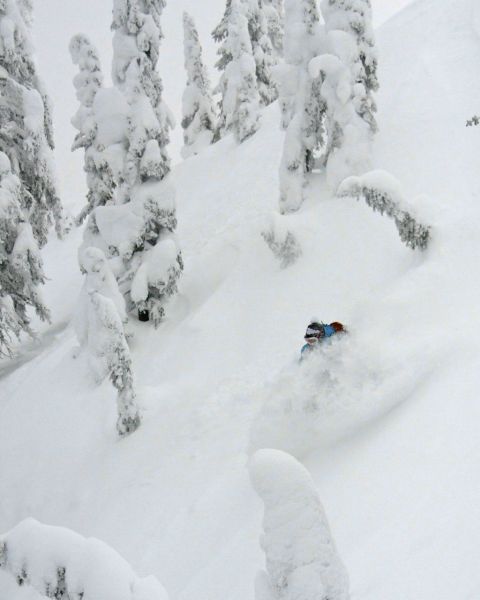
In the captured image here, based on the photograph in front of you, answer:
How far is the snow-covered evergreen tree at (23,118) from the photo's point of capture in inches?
416

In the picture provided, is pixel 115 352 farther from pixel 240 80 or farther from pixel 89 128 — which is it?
pixel 240 80

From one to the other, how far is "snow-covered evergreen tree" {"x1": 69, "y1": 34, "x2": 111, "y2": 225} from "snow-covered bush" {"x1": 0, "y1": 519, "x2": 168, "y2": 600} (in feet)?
50.4

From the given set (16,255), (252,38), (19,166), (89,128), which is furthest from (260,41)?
(16,255)

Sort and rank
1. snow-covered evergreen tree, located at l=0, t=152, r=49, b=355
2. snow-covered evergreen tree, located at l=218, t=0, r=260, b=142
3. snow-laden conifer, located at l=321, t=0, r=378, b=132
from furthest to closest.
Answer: snow-covered evergreen tree, located at l=218, t=0, r=260, b=142, snow-laden conifer, located at l=321, t=0, r=378, b=132, snow-covered evergreen tree, located at l=0, t=152, r=49, b=355

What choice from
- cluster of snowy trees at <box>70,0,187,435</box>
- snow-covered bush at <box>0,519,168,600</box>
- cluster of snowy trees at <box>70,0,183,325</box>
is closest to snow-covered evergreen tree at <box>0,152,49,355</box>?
cluster of snowy trees at <box>70,0,187,435</box>

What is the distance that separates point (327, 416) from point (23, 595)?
5778 mm

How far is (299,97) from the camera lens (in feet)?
61.3

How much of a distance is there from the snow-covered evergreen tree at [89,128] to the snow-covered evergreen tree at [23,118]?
19.9ft

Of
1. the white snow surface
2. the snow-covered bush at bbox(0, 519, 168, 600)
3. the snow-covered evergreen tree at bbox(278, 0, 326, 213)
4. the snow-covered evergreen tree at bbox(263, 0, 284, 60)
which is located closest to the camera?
the snow-covered bush at bbox(0, 519, 168, 600)

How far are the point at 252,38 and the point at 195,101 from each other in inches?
230

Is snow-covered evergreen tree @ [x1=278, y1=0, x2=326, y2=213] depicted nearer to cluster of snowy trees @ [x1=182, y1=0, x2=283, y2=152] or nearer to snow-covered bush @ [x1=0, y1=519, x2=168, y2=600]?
cluster of snowy trees @ [x1=182, y1=0, x2=283, y2=152]

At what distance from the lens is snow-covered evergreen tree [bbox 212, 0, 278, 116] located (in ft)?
110

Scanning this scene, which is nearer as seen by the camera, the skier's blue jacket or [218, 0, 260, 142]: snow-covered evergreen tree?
the skier's blue jacket

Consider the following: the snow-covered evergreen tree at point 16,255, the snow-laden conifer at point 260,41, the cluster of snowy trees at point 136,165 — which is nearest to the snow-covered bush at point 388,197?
the snow-covered evergreen tree at point 16,255
